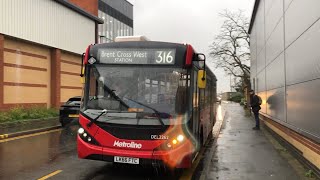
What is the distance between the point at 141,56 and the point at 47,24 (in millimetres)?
18112

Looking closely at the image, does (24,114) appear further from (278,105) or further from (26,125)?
(278,105)

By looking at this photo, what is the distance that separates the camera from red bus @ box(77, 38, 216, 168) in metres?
7.37

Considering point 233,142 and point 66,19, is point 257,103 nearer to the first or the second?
point 233,142

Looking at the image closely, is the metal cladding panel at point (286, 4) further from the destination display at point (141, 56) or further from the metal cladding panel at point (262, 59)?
the metal cladding panel at point (262, 59)

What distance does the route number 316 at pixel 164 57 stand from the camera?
7863mm

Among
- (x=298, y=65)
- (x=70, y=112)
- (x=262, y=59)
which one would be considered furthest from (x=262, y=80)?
(x=298, y=65)

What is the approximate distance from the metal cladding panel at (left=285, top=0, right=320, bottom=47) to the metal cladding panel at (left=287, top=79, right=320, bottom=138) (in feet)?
4.45

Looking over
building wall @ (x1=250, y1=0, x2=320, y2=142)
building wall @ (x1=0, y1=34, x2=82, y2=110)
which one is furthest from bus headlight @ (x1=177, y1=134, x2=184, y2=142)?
building wall @ (x1=0, y1=34, x2=82, y2=110)

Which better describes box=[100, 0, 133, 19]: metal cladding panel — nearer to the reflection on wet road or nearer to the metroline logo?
the reflection on wet road

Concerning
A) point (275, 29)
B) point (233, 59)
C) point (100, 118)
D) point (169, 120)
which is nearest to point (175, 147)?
point (169, 120)

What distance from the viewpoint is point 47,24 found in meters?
24.5

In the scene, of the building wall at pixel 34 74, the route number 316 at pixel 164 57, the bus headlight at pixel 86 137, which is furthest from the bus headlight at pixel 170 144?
the building wall at pixel 34 74

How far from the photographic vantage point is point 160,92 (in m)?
7.59

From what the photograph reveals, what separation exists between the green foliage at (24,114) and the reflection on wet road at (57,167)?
267 inches
